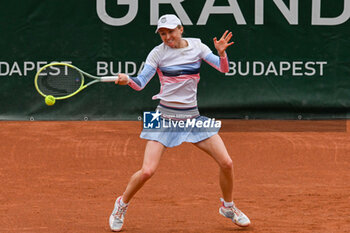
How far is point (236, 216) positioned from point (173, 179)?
1919 millimetres

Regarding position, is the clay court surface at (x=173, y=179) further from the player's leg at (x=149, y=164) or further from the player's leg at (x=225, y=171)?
the player's leg at (x=149, y=164)

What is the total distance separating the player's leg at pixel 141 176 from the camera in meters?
5.05

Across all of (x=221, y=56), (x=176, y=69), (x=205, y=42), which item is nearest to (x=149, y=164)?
(x=176, y=69)

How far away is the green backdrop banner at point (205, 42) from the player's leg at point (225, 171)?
532 cm

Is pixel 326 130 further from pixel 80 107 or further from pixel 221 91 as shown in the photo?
pixel 80 107

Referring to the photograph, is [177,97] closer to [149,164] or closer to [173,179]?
[149,164]

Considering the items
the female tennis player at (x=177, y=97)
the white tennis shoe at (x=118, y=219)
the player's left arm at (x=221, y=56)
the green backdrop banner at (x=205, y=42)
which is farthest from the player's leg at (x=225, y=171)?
the green backdrop banner at (x=205, y=42)

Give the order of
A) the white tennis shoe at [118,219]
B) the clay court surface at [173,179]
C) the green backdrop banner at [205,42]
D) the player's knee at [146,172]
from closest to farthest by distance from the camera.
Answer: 1. the player's knee at [146,172]
2. the white tennis shoe at [118,219]
3. the clay court surface at [173,179]
4. the green backdrop banner at [205,42]

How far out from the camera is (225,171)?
5.16 meters

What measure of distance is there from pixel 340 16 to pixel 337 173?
3845mm

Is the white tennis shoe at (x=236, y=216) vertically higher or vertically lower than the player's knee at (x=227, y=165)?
lower

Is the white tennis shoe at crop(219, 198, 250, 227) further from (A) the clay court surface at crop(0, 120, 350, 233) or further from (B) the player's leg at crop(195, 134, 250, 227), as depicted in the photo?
(A) the clay court surface at crop(0, 120, 350, 233)

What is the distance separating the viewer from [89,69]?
10.5m

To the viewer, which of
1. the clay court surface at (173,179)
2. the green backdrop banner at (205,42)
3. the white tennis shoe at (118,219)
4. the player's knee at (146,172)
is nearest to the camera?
the player's knee at (146,172)
